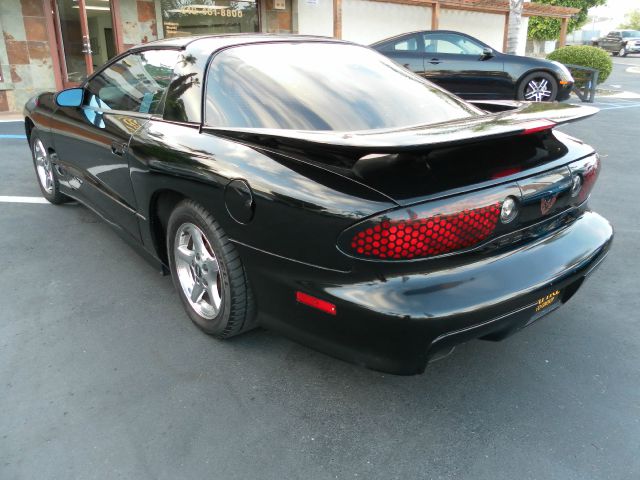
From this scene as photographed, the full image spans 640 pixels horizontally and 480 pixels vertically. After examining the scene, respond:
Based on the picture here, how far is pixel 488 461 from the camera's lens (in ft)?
6.64

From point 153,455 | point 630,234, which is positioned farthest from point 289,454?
point 630,234

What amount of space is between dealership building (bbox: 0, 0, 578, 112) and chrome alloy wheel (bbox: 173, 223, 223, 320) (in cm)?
1059

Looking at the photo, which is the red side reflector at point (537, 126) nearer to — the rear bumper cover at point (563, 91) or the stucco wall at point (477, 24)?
the rear bumper cover at point (563, 91)

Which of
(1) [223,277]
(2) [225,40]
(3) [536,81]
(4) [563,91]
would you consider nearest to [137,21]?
(3) [536,81]

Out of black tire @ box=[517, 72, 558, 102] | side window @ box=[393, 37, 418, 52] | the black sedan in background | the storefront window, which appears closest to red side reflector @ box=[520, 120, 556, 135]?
the black sedan in background

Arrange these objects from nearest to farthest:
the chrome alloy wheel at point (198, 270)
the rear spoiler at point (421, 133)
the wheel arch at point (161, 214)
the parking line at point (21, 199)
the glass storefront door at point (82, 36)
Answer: the rear spoiler at point (421, 133)
the chrome alloy wheel at point (198, 270)
the wheel arch at point (161, 214)
the parking line at point (21, 199)
the glass storefront door at point (82, 36)

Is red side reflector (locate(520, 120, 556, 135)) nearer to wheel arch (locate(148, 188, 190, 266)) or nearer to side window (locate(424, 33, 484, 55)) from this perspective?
wheel arch (locate(148, 188, 190, 266))

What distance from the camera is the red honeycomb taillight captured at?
75.6 inches

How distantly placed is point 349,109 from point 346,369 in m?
1.26

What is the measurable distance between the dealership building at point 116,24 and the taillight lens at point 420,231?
11.8 meters

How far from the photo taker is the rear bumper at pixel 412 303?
192 centimetres

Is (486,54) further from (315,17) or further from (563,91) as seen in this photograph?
(315,17)

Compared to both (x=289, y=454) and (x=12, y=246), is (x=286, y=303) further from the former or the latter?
(x=12, y=246)

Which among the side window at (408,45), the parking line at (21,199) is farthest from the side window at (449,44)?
the parking line at (21,199)
